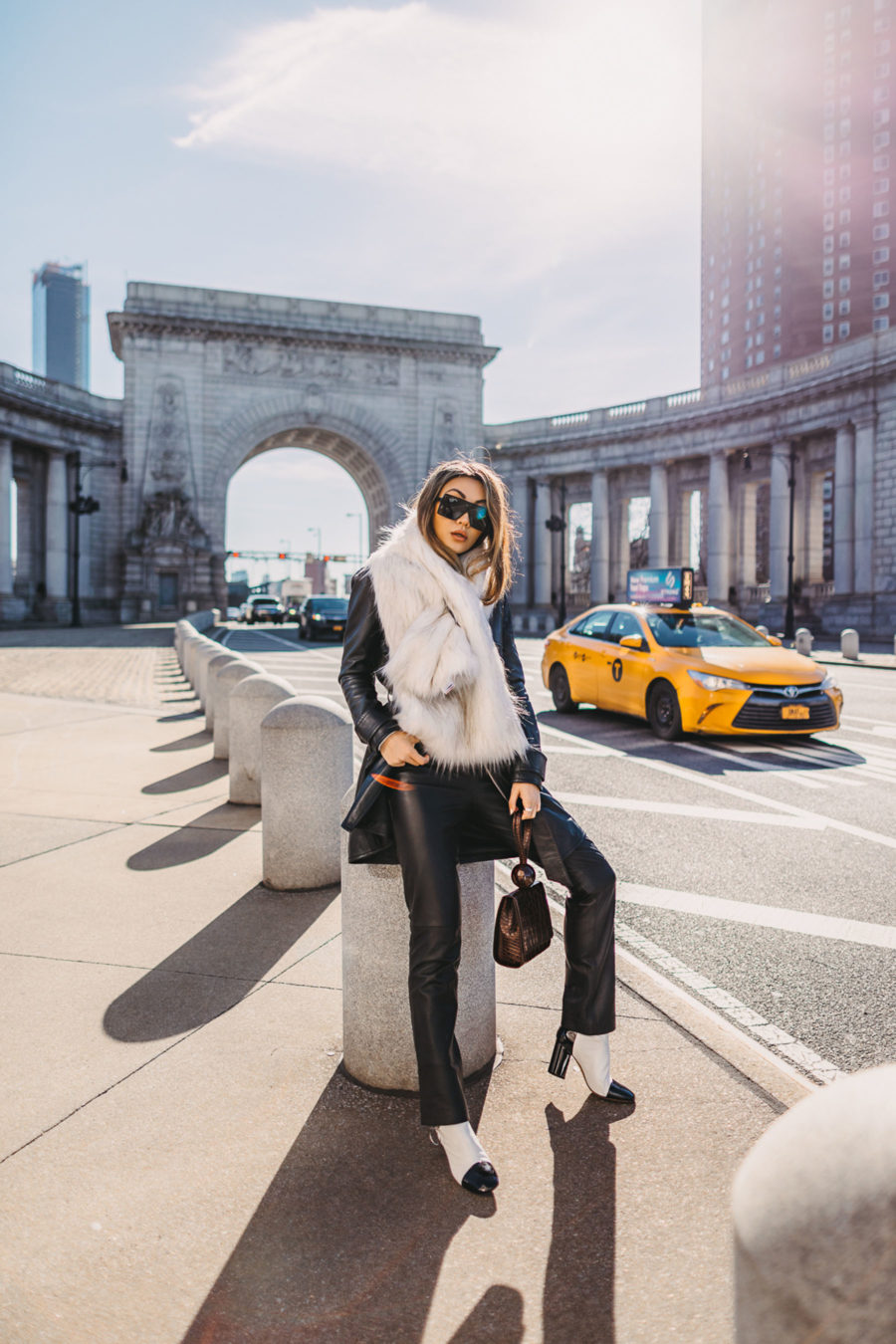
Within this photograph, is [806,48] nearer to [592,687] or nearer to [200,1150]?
[592,687]

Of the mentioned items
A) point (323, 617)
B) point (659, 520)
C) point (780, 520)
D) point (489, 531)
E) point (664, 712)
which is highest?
point (659, 520)

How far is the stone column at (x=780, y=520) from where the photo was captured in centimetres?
4131

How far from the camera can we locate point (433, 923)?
272cm

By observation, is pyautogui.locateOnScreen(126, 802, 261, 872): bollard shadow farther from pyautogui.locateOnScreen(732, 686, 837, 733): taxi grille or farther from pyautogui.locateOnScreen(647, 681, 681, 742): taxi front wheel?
pyautogui.locateOnScreen(732, 686, 837, 733): taxi grille

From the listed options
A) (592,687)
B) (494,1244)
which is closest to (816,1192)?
(494,1244)

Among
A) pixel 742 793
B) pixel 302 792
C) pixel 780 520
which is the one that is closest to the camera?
pixel 302 792

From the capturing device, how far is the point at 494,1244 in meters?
2.30

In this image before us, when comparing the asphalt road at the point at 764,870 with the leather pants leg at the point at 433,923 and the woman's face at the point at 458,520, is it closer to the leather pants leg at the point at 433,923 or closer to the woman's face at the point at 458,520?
the leather pants leg at the point at 433,923

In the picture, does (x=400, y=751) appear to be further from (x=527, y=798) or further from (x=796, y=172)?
(x=796, y=172)

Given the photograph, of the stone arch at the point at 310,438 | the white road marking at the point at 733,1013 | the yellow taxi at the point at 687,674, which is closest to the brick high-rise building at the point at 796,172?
the stone arch at the point at 310,438

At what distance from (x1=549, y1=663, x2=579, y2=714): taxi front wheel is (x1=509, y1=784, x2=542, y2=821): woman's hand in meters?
10.7

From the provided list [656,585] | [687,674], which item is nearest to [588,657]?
[687,674]

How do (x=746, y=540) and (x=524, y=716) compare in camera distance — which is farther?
(x=746, y=540)

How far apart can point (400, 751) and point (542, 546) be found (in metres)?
53.8
